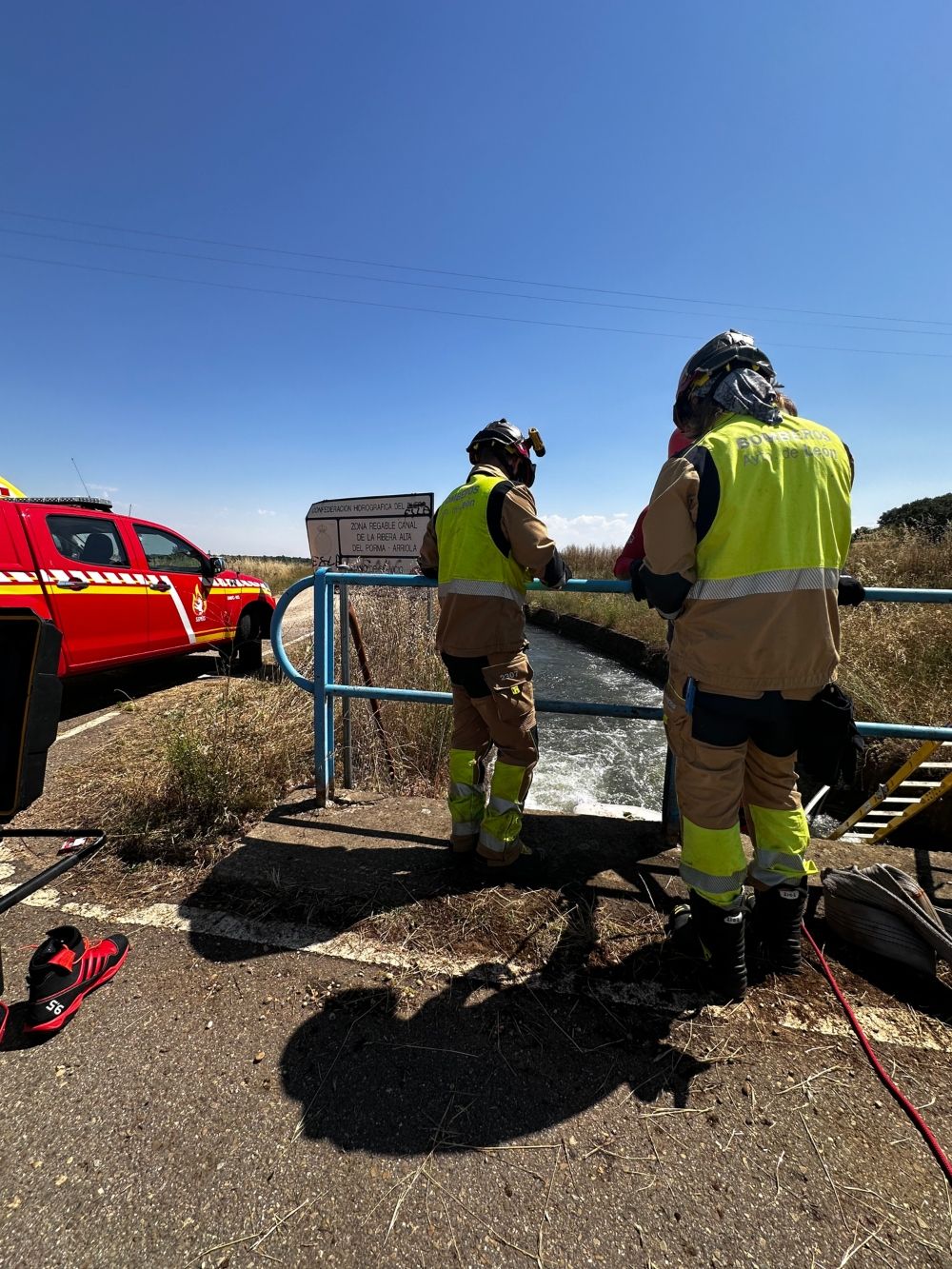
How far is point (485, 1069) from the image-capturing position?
4.70ft

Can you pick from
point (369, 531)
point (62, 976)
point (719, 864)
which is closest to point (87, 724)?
point (369, 531)

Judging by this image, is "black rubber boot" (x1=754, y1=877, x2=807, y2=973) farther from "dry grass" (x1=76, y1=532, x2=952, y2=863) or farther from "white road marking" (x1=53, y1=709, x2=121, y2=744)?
"white road marking" (x1=53, y1=709, x2=121, y2=744)

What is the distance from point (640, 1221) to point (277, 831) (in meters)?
2.00

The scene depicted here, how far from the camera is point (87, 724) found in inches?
177

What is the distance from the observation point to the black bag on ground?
159cm

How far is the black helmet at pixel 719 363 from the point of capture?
5.89 feet

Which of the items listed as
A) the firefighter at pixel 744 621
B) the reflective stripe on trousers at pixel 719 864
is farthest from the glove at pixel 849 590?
the reflective stripe on trousers at pixel 719 864

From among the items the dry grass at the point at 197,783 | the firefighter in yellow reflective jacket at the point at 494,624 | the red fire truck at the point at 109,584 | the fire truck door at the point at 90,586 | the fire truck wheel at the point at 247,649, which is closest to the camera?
the firefighter in yellow reflective jacket at the point at 494,624

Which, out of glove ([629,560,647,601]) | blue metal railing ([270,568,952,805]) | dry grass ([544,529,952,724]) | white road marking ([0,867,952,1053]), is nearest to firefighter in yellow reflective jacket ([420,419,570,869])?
blue metal railing ([270,568,952,805])

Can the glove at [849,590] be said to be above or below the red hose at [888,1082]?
above

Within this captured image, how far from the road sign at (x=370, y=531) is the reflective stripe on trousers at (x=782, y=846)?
2558mm

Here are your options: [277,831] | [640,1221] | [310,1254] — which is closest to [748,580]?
[640,1221]

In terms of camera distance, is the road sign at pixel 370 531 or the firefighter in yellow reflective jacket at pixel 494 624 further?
the road sign at pixel 370 531

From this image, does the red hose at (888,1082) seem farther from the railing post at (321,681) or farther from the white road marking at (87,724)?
the white road marking at (87,724)
